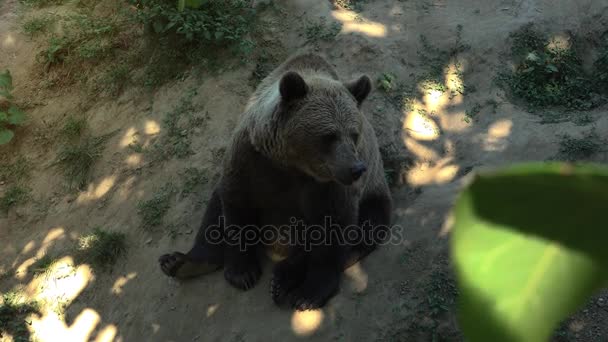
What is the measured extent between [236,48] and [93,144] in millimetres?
1943

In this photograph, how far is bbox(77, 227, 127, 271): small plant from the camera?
498 centimetres

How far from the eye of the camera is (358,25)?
255 inches

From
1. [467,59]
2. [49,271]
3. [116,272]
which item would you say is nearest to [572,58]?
[467,59]

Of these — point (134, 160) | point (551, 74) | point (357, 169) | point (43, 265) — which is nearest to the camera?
point (357, 169)

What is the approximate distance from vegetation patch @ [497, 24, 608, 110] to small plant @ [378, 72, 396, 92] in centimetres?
122

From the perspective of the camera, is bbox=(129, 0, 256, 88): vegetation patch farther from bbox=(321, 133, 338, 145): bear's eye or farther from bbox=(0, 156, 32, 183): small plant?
bbox=(321, 133, 338, 145): bear's eye

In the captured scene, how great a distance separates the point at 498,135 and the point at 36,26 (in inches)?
228

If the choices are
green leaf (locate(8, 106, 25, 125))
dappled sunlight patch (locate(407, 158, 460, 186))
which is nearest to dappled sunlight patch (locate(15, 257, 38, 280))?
green leaf (locate(8, 106, 25, 125))

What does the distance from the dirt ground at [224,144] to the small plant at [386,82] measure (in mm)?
96

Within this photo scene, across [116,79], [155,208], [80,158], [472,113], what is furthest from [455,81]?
[80,158]

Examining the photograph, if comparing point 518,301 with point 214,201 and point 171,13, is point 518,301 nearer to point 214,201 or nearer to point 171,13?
point 214,201

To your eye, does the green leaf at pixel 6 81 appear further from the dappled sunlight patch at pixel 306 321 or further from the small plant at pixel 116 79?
the dappled sunlight patch at pixel 306 321

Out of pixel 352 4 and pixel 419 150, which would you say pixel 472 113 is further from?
pixel 352 4

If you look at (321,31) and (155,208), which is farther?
(321,31)
